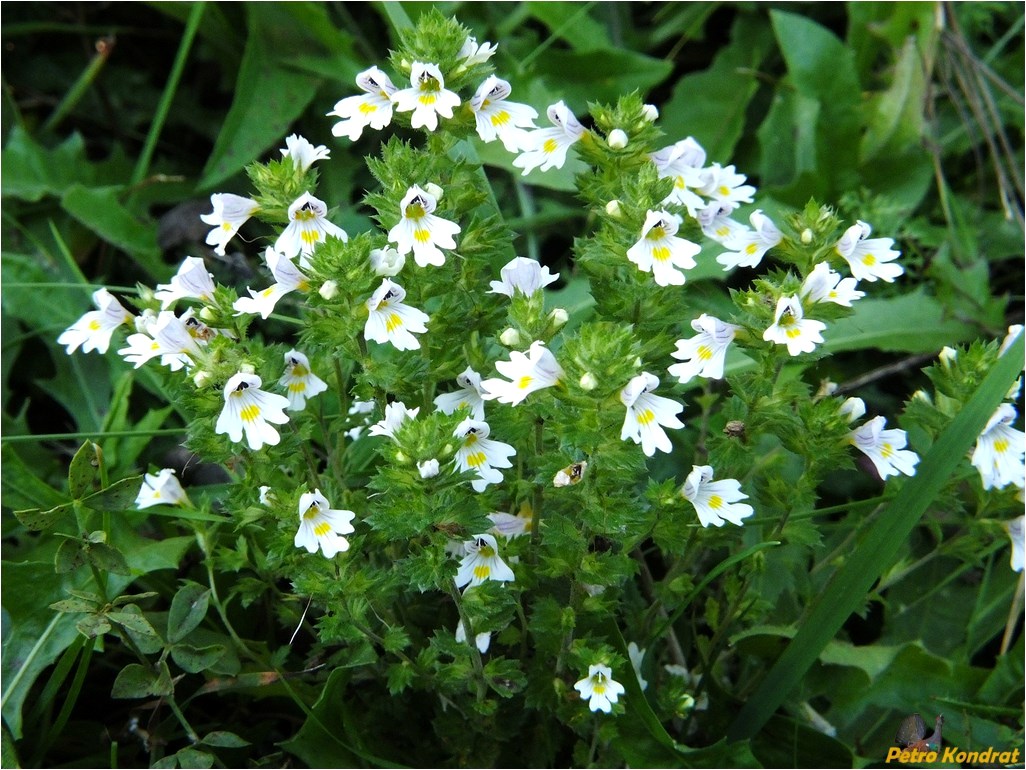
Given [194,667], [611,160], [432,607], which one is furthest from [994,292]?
[194,667]

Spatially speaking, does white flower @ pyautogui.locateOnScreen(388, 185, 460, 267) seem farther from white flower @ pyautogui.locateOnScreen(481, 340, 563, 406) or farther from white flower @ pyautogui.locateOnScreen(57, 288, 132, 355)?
white flower @ pyautogui.locateOnScreen(57, 288, 132, 355)

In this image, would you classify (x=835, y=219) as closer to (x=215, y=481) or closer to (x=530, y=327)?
(x=530, y=327)

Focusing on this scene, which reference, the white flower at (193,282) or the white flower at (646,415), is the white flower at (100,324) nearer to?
the white flower at (193,282)

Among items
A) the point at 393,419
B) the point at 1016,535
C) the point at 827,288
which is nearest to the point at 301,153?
the point at 393,419

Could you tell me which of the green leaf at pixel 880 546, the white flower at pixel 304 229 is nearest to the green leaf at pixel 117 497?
the white flower at pixel 304 229

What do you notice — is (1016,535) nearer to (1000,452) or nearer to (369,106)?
(1000,452)

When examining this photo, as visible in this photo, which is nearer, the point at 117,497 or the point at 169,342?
the point at 169,342

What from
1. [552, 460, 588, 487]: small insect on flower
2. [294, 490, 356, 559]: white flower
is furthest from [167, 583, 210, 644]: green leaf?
[552, 460, 588, 487]: small insect on flower
